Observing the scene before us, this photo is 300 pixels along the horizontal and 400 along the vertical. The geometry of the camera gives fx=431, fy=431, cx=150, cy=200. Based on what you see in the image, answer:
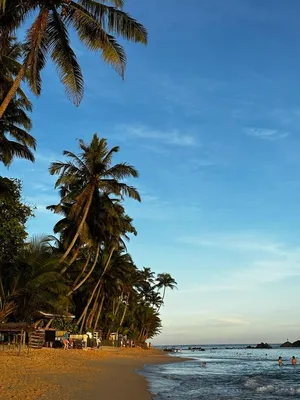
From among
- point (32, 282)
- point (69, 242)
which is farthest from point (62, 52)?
point (69, 242)

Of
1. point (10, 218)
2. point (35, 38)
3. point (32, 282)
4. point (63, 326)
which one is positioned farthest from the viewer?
point (63, 326)

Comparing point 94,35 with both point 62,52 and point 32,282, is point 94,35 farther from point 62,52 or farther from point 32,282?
point 32,282

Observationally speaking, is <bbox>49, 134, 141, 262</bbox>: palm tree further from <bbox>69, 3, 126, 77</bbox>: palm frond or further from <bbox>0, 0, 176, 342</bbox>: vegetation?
<bbox>69, 3, 126, 77</bbox>: palm frond

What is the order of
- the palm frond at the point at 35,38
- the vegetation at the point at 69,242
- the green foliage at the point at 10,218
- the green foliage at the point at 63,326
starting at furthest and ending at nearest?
the green foliage at the point at 63,326, the vegetation at the point at 69,242, the green foliage at the point at 10,218, the palm frond at the point at 35,38

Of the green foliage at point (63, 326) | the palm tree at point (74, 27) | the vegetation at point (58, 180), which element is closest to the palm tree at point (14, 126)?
the vegetation at point (58, 180)

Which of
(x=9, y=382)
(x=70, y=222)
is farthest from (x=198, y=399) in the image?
(x=70, y=222)

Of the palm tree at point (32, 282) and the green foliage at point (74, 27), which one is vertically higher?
the green foliage at point (74, 27)

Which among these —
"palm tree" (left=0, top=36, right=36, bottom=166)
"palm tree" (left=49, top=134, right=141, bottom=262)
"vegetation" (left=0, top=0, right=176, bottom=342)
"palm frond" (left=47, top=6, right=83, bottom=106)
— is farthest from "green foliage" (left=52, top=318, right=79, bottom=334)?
"palm frond" (left=47, top=6, right=83, bottom=106)

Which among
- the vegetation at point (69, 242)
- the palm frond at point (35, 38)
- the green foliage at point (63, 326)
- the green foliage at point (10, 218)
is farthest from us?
the green foliage at point (63, 326)

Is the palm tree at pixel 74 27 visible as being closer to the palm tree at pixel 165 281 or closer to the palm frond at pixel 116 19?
the palm frond at pixel 116 19

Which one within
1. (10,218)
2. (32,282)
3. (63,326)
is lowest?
(63,326)

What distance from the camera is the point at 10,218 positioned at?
18188mm

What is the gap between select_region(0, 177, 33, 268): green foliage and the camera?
17781mm

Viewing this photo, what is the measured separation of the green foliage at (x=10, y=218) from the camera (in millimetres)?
17781
